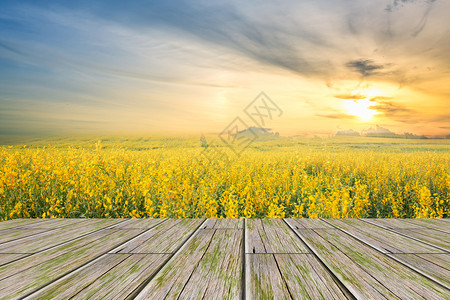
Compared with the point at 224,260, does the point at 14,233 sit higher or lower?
lower

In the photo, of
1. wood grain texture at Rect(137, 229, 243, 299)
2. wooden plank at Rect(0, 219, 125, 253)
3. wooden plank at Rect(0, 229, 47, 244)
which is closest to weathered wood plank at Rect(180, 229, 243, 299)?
wood grain texture at Rect(137, 229, 243, 299)

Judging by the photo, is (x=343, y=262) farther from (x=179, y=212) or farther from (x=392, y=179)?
(x=392, y=179)

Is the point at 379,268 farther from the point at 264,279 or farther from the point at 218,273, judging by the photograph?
the point at 218,273

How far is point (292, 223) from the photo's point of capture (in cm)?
234

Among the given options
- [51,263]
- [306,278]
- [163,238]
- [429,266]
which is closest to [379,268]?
[429,266]

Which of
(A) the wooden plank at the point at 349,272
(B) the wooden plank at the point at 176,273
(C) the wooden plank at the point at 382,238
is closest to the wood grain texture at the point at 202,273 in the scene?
(B) the wooden plank at the point at 176,273

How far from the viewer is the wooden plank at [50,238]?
5.72ft

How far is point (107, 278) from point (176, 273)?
13.2 inches

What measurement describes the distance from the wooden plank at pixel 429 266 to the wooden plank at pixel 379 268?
0.06 meters

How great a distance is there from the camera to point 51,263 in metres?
1.47

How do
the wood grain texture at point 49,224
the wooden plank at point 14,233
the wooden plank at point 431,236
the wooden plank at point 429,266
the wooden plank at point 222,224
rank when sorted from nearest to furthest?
the wooden plank at point 429,266 < the wooden plank at point 431,236 < the wooden plank at point 14,233 < the wooden plank at point 222,224 < the wood grain texture at point 49,224

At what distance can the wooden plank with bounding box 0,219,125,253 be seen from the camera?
1.74 metres

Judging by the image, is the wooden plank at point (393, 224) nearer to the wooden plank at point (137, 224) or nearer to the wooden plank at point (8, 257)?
the wooden plank at point (137, 224)

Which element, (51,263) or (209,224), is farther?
(209,224)
